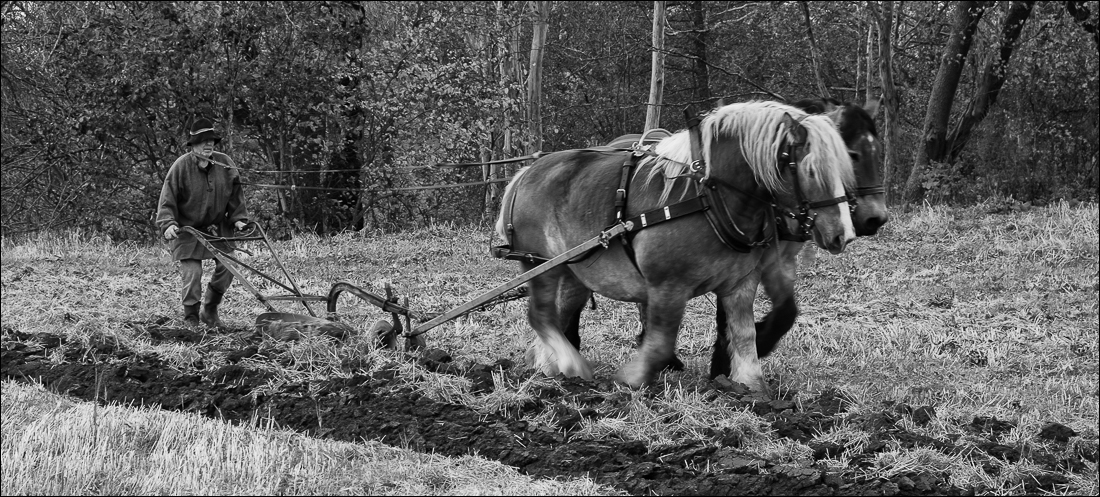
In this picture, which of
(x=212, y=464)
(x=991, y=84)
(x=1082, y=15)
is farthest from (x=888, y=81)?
(x=212, y=464)

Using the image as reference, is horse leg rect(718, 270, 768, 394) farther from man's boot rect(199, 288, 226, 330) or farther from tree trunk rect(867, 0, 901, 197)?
tree trunk rect(867, 0, 901, 197)

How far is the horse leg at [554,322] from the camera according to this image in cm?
635

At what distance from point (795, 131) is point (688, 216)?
2.31 feet

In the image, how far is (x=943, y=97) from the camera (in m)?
15.9

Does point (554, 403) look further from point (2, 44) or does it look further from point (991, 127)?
point (991, 127)

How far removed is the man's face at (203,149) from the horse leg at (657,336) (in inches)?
165

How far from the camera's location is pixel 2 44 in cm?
1512

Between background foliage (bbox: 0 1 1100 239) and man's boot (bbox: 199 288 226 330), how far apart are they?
21.1ft

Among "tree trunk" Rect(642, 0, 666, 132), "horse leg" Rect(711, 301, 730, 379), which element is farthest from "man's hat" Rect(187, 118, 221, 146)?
"tree trunk" Rect(642, 0, 666, 132)

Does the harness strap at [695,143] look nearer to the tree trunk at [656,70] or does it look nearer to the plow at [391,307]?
the plow at [391,307]

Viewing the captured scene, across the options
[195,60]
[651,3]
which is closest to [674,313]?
[195,60]

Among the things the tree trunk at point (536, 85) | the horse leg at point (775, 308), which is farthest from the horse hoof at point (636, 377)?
the tree trunk at point (536, 85)

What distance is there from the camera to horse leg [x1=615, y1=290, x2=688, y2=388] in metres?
5.62

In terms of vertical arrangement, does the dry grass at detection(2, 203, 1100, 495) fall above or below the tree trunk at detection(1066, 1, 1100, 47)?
below
